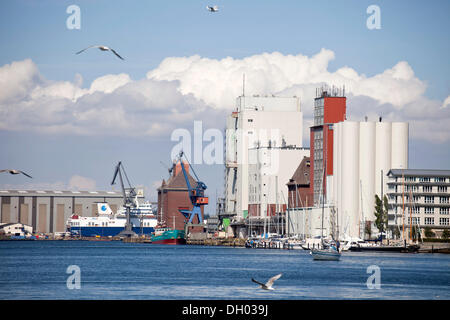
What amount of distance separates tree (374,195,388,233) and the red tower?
70.4ft

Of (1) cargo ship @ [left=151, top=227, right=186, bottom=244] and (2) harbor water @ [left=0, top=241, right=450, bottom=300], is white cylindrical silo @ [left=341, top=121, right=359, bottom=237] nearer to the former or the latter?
(1) cargo ship @ [left=151, top=227, right=186, bottom=244]

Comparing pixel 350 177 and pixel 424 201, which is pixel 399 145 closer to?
pixel 350 177

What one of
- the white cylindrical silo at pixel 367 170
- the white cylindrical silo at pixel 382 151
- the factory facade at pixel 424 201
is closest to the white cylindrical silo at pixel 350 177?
the white cylindrical silo at pixel 367 170

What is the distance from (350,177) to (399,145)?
11536 mm

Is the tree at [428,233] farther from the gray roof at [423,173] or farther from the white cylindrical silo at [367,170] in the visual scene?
the white cylindrical silo at [367,170]

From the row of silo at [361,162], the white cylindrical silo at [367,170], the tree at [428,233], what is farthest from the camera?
the row of silo at [361,162]

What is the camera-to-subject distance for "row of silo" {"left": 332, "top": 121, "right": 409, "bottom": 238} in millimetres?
142625

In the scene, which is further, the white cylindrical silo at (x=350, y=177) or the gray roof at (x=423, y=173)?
the white cylindrical silo at (x=350, y=177)

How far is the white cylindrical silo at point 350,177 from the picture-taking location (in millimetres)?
142000

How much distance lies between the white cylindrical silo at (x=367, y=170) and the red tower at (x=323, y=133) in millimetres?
8629

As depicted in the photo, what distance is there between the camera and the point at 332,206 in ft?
480

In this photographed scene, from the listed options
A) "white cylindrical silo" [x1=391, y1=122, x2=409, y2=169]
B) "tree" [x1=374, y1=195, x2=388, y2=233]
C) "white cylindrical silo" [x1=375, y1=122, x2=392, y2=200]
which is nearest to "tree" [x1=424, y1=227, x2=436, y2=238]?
"tree" [x1=374, y1=195, x2=388, y2=233]

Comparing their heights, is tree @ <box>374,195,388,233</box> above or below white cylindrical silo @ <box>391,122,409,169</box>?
below
